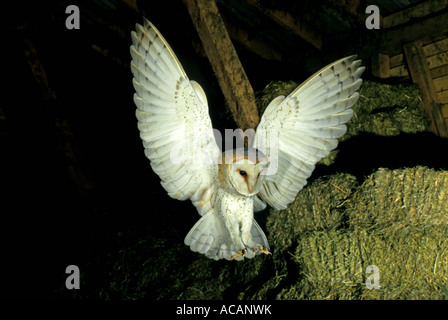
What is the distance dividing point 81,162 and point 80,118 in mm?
3110

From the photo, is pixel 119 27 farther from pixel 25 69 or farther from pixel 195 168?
pixel 195 168

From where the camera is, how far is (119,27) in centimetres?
458

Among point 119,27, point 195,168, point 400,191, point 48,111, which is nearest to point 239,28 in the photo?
point 119,27

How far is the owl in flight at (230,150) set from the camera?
7.88ft

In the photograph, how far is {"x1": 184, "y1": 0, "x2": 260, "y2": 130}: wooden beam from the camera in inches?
108

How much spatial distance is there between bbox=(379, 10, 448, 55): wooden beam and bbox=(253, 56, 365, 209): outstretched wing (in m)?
2.22

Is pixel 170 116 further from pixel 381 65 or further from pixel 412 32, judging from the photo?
pixel 412 32

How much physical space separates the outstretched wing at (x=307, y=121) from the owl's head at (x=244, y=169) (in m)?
0.21

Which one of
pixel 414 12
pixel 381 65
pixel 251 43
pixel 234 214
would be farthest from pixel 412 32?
pixel 234 214

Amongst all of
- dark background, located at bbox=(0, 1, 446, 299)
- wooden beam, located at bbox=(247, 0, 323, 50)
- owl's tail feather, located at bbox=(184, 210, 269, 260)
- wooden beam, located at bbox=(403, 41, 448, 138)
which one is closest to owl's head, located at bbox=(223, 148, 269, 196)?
owl's tail feather, located at bbox=(184, 210, 269, 260)

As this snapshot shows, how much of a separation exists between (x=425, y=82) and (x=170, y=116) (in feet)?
10.6

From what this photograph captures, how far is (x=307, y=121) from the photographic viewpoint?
276cm

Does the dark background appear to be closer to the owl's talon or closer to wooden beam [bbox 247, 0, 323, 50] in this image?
wooden beam [bbox 247, 0, 323, 50]
